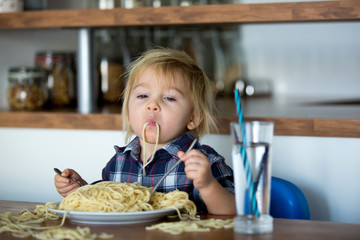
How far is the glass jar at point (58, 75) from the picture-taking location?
2.28m

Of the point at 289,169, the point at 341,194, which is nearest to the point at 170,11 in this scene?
the point at 289,169

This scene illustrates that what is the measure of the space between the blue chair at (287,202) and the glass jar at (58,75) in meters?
1.24

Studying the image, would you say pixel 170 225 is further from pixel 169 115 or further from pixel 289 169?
pixel 289 169

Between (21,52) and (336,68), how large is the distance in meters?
1.71

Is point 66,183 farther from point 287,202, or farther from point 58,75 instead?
point 58,75

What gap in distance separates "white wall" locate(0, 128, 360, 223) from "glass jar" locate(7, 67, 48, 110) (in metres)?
0.16

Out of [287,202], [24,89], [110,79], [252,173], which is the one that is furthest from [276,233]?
[110,79]

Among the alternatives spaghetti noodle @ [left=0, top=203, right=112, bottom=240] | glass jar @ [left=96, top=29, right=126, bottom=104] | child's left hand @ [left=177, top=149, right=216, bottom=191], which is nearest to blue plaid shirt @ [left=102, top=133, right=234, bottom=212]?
child's left hand @ [left=177, top=149, right=216, bottom=191]

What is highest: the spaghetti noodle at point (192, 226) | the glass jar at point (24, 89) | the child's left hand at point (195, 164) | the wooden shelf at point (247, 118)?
the glass jar at point (24, 89)

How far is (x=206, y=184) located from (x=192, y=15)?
2.39 feet

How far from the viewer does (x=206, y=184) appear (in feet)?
3.61

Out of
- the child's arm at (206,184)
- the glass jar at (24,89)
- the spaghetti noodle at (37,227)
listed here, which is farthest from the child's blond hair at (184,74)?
the glass jar at (24,89)

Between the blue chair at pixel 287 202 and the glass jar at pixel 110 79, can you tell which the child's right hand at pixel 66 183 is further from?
the glass jar at pixel 110 79

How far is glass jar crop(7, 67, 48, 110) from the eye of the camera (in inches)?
79.4
